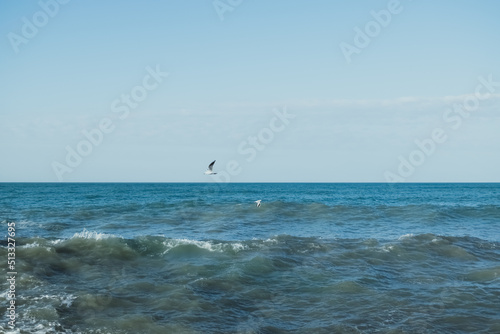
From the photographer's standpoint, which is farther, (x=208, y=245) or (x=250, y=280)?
(x=208, y=245)

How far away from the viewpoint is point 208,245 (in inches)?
749

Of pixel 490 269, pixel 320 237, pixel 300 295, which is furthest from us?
pixel 320 237

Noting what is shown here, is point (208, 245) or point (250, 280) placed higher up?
point (208, 245)

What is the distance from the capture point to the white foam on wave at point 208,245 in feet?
60.2

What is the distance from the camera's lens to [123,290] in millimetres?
12562

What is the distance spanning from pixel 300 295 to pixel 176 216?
20.8m

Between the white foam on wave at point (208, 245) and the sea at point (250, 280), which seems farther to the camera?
the white foam on wave at point (208, 245)

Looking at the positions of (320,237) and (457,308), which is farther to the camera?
(320,237)

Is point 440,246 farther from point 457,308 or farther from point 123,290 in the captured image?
point 123,290

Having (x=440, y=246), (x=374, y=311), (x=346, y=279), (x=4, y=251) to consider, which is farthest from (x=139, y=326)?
(x=440, y=246)

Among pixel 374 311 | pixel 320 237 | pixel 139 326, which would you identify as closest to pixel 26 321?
pixel 139 326

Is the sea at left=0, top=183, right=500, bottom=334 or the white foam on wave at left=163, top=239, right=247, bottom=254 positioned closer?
the sea at left=0, top=183, right=500, bottom=334

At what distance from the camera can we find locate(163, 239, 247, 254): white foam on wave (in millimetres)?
18344

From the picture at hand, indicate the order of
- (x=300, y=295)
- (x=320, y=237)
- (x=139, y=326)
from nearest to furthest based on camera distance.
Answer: (x=139, y=326)
(x=300, y=295)
(x=320, y=237)
